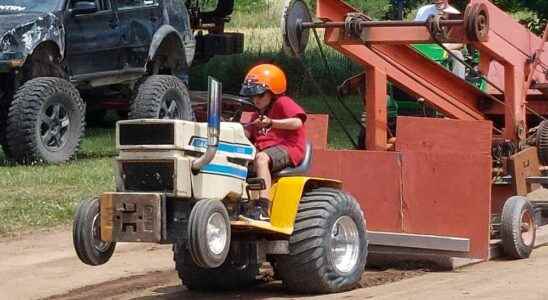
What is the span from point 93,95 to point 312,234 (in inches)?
409

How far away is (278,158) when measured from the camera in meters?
9.19

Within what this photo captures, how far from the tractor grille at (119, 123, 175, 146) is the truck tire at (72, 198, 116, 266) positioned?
0.45 m

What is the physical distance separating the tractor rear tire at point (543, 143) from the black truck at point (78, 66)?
21.9 ft

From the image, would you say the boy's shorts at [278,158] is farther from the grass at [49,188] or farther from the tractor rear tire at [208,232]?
the grass at [49,188]

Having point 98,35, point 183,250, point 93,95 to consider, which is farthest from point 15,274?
point 93,95

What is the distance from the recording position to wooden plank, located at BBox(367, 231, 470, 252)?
10.1 m

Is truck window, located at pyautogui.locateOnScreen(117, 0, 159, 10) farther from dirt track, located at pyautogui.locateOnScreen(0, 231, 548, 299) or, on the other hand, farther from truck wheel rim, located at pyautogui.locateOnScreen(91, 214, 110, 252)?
truck wheel rim, located at pyautogui.locateOnScreen(91, 214, 110, 252)

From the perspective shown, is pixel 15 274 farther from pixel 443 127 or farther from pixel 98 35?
pixel 98 35

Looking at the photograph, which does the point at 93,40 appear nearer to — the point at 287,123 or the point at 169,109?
the point at 169,109

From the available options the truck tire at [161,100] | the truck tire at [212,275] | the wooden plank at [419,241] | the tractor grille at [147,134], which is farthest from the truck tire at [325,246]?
the truck tire at [161,100]

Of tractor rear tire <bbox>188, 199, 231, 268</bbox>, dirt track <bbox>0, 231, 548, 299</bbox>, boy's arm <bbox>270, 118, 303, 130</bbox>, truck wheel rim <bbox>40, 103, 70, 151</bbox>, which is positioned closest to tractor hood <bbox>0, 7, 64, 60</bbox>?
truck wheel rim <bbox>40, 103, 70, 151</bbox>

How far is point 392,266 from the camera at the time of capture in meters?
10.7

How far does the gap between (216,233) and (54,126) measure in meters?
8.37

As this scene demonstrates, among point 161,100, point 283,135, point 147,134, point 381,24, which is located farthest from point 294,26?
point 161,100
